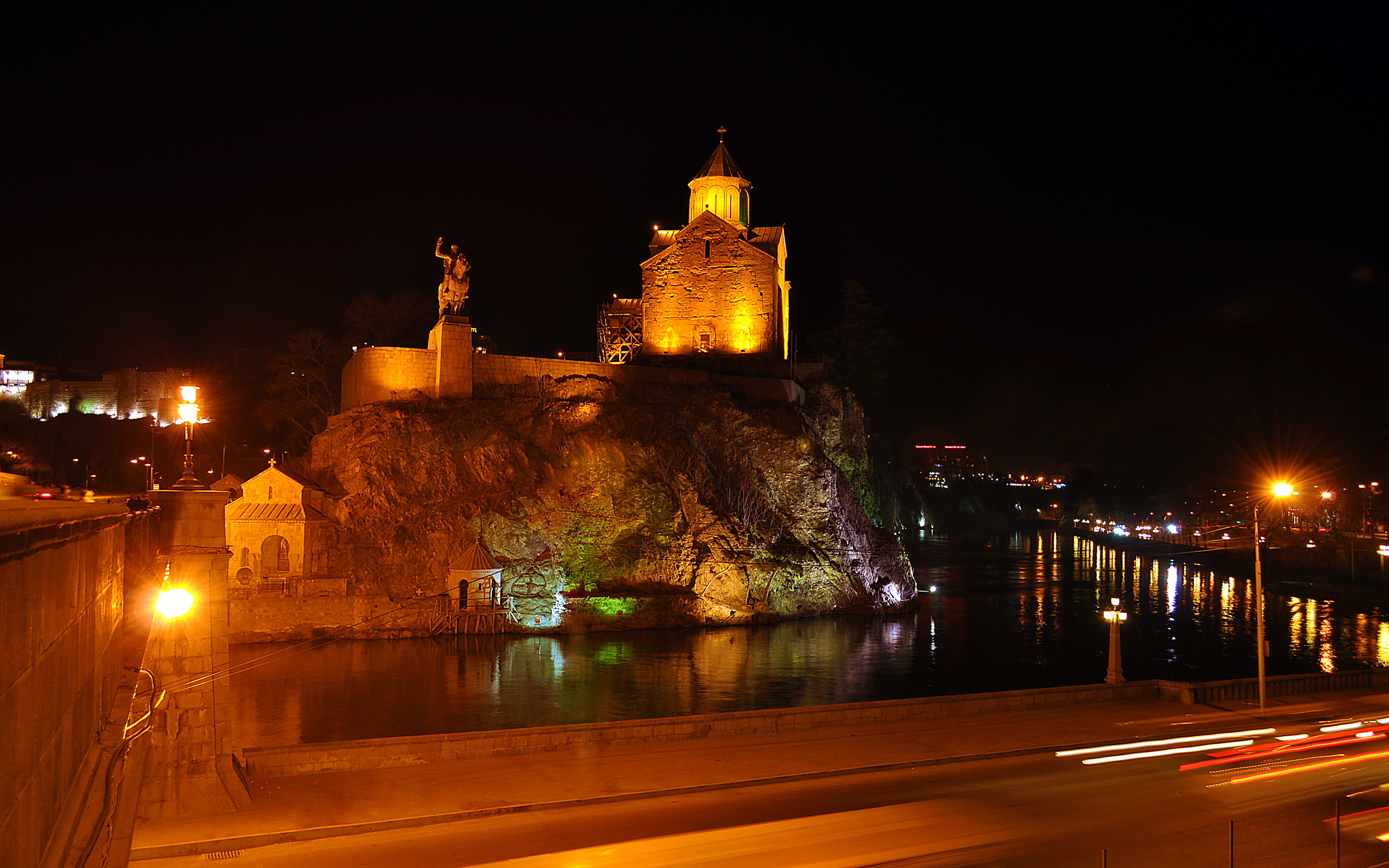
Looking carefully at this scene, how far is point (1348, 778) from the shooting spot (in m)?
13.6

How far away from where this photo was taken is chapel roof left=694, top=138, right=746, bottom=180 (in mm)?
53250

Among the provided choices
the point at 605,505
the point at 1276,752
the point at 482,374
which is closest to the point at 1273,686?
the point at 1276,752

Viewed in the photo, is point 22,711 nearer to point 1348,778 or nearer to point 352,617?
point 1348,778

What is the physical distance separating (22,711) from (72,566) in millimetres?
1321

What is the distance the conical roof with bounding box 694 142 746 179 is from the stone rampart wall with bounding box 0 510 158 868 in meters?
50.2

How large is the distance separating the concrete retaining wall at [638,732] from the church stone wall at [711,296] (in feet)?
104

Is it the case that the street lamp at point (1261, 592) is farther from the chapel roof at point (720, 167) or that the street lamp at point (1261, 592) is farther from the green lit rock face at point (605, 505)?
the chapel roof at point (720, 167)

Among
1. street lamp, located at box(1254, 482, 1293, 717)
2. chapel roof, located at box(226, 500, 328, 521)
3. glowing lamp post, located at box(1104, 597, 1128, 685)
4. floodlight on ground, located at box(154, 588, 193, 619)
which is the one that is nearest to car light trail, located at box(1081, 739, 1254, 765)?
street lamp, located at box(1254, 482, 1293, 717)

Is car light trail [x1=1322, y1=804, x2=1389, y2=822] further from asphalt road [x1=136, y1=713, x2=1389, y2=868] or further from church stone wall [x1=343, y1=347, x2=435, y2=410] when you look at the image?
church stone wall [x1=343, y1=347, x2=435, y2=410]

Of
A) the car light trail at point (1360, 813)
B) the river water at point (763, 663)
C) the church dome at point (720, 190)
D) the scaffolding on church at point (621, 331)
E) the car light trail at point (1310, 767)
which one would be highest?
the church dome at point (720, 190)

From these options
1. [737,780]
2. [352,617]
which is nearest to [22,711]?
[737,780]

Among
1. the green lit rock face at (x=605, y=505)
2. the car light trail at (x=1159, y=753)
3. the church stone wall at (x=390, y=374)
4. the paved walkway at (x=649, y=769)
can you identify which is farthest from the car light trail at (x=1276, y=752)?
the church stone wall at (x=390, y=374)

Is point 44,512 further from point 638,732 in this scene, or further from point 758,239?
point 758,239

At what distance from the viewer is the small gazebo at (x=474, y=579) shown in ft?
121
